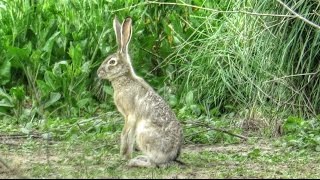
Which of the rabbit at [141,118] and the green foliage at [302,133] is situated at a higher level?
the rabbit at [141,118]

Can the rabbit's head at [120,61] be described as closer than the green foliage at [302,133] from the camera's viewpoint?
Yes

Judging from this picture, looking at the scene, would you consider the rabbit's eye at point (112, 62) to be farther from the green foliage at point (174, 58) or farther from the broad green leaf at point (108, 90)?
the broad green leaf at point (108, 90)

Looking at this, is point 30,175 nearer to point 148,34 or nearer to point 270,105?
point 270,105

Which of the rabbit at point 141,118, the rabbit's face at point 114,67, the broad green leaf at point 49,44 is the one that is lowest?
the broad green leaf at point 49,44

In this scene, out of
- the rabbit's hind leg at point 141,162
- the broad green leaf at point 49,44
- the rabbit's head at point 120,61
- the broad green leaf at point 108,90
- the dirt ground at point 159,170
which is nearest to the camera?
the dirt ground at point 159,170

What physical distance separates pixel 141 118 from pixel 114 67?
2.47 feet

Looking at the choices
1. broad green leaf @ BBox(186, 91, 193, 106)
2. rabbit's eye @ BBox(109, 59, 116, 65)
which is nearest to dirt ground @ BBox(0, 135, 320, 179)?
rabbit's eye @ BBox(109, 59, 116, 65)

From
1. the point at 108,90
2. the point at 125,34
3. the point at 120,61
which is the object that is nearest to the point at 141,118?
the point at 120,61

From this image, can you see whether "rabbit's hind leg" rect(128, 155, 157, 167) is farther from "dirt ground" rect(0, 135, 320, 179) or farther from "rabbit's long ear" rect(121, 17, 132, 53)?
"rabbit's long ear" rect(121, 17, 132, 53)

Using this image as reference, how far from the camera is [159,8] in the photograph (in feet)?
39.5

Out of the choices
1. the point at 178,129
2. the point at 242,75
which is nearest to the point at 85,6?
the point at 242,75

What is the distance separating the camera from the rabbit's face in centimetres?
820

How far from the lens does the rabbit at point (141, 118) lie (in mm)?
7414

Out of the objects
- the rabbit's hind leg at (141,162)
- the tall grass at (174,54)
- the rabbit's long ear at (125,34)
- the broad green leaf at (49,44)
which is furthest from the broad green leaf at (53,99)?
the rabbit's hind leg at (141,162)
